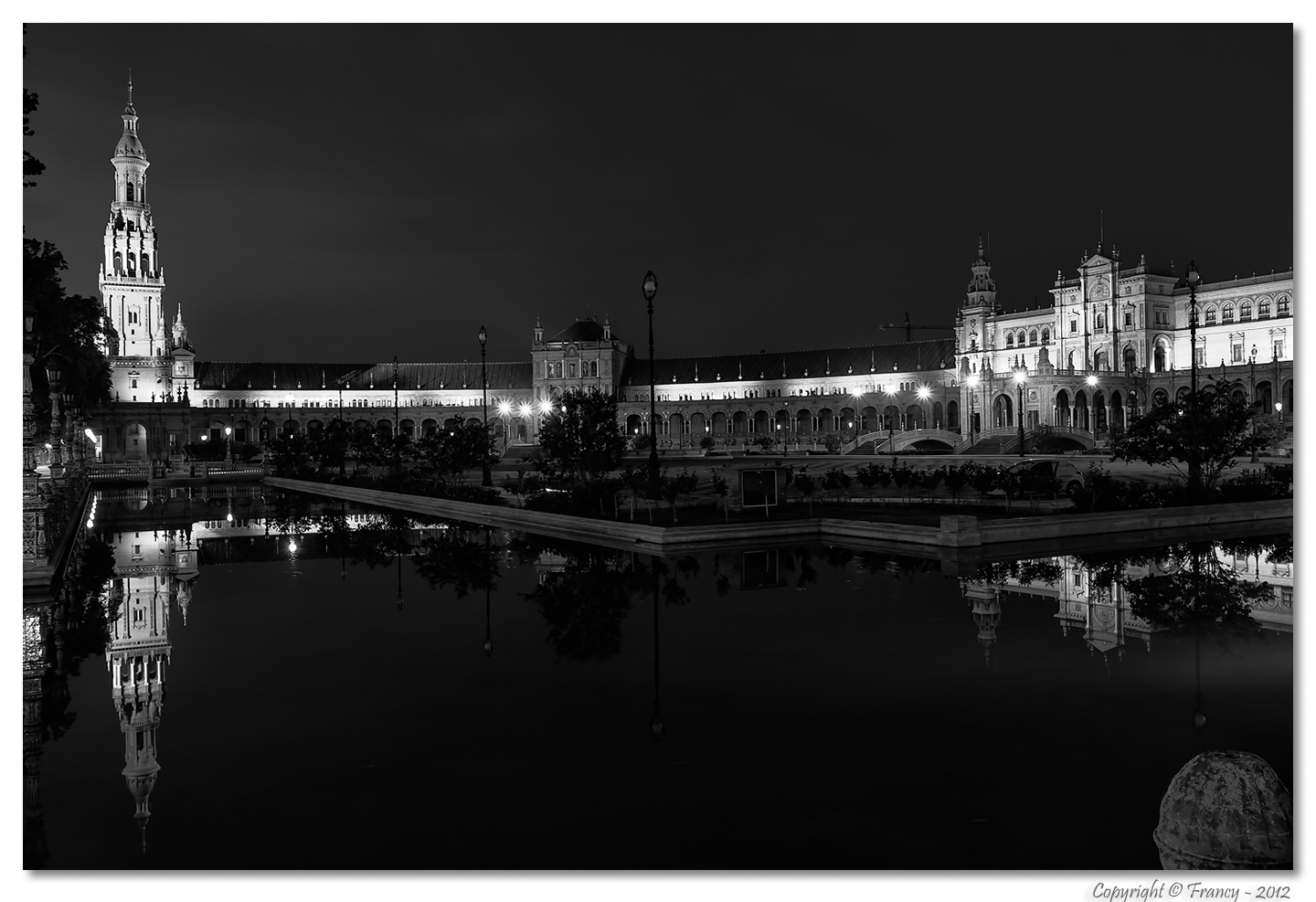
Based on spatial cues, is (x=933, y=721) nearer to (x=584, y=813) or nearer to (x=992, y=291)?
(x=584, y=813)

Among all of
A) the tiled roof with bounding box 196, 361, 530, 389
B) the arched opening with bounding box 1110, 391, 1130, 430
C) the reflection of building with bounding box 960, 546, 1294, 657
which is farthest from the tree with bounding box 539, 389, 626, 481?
the tiled roof with bounding box 196, 361, 530, 389

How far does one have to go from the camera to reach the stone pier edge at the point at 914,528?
23.0m

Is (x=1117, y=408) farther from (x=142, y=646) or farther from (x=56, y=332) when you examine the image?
(x=142, y=646)

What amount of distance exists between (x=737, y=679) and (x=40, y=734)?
682 cm

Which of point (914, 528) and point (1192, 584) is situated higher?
point (914, 528)

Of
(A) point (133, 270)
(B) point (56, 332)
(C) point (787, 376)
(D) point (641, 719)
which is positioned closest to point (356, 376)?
(A) point (133, 270)

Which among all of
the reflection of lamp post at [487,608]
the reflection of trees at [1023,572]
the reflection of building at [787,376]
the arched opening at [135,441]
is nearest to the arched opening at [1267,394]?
the reflection of building at [787,376]

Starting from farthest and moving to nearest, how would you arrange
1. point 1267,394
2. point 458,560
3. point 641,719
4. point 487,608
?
point 1267,394
point 458,560
point 487,608
point 641,719

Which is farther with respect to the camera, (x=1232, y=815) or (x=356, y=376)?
(x=356, y=376)

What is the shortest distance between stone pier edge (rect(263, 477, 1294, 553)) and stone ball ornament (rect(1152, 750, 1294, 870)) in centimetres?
1706

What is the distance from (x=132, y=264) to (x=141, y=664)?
463ft

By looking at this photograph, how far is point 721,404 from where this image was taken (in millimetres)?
126438

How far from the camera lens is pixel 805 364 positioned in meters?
128

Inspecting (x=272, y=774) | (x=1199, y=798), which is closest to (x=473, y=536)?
(x=272, y=774)
